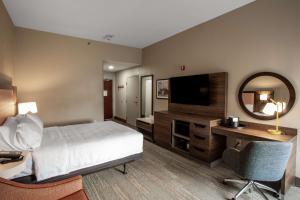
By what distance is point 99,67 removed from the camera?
4562 mm

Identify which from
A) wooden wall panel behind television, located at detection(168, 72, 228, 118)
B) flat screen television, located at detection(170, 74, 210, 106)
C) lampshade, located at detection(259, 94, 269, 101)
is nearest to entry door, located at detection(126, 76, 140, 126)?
flat screen television, located at detection(170, 74, 210, 106)

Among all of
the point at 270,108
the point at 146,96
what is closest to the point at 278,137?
the point at 270,108

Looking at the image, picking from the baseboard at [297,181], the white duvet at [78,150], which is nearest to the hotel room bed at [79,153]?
the white duvet at [78,150]

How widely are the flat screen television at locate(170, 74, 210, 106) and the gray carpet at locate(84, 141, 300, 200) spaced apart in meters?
1.28

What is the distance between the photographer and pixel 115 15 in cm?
300

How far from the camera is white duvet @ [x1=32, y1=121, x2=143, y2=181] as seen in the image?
1.86 m

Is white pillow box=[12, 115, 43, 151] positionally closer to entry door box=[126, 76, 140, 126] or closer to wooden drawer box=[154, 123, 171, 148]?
wooden drawer box=[154, 123, 171, 148]

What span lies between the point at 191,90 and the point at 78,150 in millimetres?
2509

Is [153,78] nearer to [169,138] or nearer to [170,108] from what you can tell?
[170,108]

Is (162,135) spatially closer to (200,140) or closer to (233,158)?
(200,140)

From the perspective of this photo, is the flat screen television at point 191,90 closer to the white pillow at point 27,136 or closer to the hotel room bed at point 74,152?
the hotel room bed at point 74,152

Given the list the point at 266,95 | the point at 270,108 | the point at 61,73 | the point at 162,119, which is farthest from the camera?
the point at 61,73

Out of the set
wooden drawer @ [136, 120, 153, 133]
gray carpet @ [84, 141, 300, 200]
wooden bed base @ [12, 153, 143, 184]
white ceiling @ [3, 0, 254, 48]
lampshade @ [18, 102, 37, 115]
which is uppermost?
white ceiling @ [3, 0, 254, 48]

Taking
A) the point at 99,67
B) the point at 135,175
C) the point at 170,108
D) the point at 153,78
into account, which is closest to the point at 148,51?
the point at 153,78
